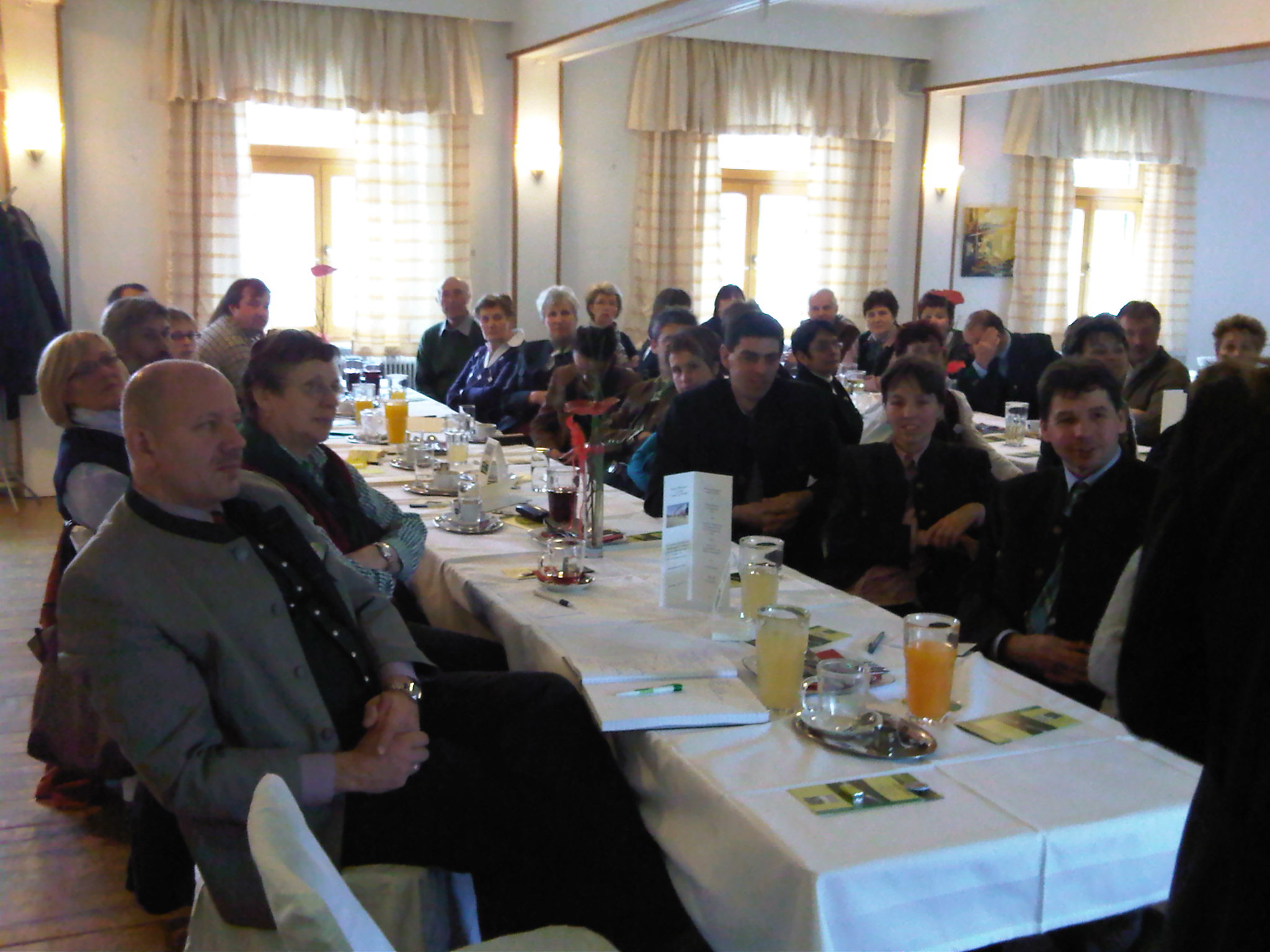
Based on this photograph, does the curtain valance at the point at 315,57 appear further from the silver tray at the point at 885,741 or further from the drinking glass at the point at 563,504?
the silver tray at the point at 885,741

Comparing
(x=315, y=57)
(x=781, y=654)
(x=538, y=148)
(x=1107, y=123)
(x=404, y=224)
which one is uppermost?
(x=1107, y=123)

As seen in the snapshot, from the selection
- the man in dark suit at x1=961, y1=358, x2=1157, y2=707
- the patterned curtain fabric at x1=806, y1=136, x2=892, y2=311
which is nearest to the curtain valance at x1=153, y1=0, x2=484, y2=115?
the patterned curtain fabric at x1=806, y1=136, x2=892, y2=311

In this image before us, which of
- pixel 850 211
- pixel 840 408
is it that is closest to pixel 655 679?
pixel 840 408

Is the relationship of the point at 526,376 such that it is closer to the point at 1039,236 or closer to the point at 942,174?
the point at 942,174

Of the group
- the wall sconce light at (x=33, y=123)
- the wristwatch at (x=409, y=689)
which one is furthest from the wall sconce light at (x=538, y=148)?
the wristwatch at (x=409, y=689)

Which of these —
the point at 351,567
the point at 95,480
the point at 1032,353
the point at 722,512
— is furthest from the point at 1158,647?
the point at 1032,353

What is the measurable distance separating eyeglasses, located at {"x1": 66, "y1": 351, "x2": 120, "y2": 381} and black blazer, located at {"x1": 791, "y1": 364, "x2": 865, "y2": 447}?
2070 millimetres

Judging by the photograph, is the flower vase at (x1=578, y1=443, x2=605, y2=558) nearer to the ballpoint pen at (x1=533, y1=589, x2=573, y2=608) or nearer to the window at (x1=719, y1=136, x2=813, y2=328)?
the ballpoint pen at (x1=533, y1=589, x2=573, y2=608)

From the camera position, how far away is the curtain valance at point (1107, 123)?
29.6ft

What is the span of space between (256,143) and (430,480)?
15.6 ft

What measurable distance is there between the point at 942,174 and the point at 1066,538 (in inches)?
282

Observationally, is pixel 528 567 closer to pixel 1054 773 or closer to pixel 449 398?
pixel 1054 773

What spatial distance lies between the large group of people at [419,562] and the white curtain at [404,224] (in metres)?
3.72

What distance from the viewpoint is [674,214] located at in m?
8.08
